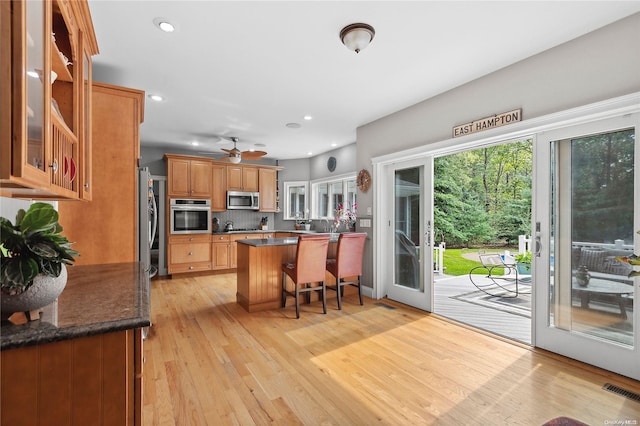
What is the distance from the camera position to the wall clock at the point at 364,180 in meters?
4.74

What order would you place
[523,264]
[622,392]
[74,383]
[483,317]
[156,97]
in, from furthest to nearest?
[523,264]
[483,317]
[156,97]
[622,392]
[74,383]

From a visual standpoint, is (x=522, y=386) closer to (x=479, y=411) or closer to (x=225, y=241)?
(x=479, y=411)

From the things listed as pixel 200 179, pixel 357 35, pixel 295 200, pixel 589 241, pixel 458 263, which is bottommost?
pixel 458 263

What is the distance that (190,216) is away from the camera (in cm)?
624

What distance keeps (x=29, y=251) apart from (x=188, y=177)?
218 inches

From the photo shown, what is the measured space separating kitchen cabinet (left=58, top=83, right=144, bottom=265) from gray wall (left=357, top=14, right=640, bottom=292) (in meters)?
3.11

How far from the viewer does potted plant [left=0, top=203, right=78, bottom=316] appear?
1.00 metres

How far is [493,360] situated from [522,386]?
1.37ft

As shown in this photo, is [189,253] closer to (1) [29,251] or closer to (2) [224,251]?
(2) [224,251]

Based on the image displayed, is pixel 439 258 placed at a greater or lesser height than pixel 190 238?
lesser

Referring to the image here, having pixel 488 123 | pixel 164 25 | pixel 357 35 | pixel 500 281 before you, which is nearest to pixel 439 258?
pixel 500 281

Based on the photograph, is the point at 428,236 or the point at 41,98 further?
the point at 428,236

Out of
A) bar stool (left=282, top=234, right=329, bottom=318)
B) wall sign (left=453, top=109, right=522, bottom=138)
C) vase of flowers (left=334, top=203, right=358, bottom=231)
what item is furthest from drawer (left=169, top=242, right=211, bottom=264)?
wall sign (left=453, top=109, right=522, bottom=138)

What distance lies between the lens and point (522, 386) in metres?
2.26
